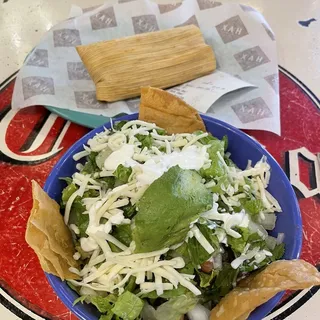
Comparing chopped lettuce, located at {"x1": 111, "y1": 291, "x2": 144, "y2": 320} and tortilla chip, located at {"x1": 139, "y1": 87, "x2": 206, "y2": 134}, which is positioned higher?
tortilla chip, located at {"x1": 139, "y1": 87, "x2": 206, "y2": 134}

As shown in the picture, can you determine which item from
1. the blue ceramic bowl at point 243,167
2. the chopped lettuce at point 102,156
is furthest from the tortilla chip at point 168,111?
the chopped lettuce at point 102,156

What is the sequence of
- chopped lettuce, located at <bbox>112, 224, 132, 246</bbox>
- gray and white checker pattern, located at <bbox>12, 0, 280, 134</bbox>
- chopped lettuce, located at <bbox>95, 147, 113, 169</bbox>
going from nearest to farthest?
1. chopped lettuce, located at <bbox>112, 224, 132, 246</bbox>
2. chopped lettuce, located at <bbox>95, 147, 113, 169</bbox>
3. gray and white checker pattern, located at <bbox>12, 0, 280, 134</bbox>

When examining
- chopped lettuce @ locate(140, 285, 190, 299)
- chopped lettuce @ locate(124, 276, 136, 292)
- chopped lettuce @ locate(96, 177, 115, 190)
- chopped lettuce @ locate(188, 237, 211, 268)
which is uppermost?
chopped lettuce @ locate(96, 177, 115, 190)

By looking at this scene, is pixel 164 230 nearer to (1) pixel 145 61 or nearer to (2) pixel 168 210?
(2) pixel 168 210

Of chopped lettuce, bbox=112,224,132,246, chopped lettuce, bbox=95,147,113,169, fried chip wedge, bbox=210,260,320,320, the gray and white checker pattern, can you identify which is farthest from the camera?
the gray and white checker pattern

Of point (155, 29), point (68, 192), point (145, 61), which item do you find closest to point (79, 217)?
point (68, 192)

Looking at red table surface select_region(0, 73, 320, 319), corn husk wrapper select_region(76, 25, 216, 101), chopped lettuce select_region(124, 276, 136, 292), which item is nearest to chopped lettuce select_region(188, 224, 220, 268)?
chopped lettuce select_region(124, 276, 136, 292)

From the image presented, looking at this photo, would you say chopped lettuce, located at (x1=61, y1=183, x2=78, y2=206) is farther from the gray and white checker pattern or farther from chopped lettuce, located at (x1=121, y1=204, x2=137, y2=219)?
the gray and white checker pattern
